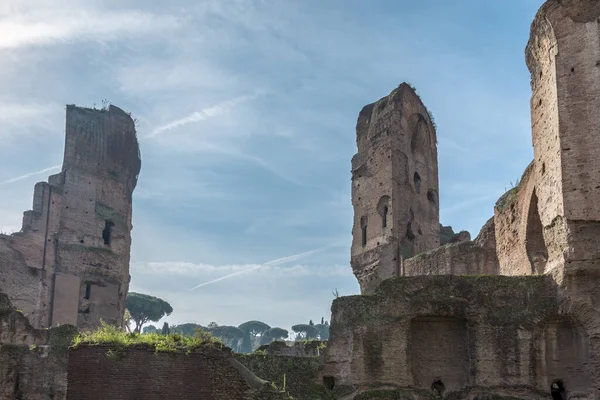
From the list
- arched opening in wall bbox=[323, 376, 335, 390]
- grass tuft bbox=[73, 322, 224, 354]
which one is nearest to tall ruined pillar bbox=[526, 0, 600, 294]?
arched opening in wall bbox=[323, 376, 335, 390]

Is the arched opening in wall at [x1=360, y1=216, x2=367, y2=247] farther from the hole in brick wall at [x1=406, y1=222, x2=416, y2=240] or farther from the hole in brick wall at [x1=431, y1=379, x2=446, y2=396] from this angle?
the hole in brick wall at [x1=431, y1=379, x2=446, y2=396]

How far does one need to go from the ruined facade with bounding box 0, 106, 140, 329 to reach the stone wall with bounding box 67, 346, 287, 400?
60.4 feet

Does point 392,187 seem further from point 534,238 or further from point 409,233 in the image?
point 534,238

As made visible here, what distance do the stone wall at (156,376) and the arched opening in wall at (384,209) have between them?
15815 millimetres

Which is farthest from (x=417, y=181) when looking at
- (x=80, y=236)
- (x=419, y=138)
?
(x=80, y=236)

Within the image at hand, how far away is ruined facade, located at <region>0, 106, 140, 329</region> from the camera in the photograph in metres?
31.2

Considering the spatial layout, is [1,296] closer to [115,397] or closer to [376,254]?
[115,397]

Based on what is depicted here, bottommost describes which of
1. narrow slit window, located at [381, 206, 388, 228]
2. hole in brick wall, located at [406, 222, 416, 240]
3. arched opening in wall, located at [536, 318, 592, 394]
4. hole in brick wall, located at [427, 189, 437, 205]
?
arched opening in wall, located at [536, 318, 592, 394]

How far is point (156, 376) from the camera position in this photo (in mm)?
13320

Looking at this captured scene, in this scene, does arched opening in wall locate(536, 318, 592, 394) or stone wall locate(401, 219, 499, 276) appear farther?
stone wall locate(401, 219, 499, 276)

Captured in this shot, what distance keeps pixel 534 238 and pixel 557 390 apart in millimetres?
4355

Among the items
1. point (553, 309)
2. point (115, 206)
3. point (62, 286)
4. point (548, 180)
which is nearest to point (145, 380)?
point (553, 309)

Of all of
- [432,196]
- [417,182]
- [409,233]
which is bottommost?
[409,233]

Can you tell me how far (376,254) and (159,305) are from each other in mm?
35995
